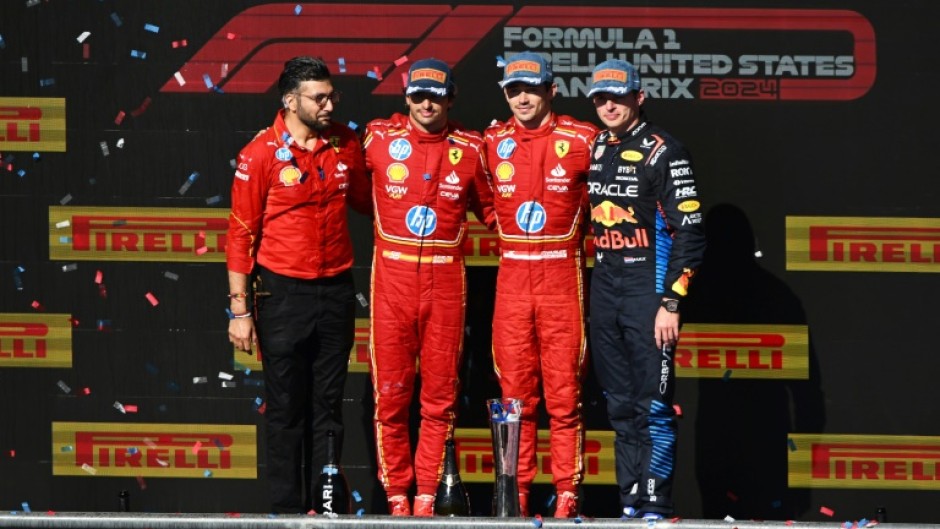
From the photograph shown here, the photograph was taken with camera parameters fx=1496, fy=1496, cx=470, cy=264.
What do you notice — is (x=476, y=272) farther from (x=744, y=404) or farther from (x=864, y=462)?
(x=864, y=462)

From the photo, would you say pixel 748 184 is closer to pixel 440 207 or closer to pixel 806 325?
pixel 806 325

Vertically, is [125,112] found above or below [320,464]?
above

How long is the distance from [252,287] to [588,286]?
1474 millimetres

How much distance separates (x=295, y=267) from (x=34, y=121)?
1.48 meters

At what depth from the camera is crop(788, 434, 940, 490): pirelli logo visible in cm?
615

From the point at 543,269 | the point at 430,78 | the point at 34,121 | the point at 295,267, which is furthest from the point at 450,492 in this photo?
the point at 34,121

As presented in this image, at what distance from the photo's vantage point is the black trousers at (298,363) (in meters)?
5.58

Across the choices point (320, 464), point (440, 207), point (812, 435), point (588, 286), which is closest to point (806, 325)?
point (812, 435)

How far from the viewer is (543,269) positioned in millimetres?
5684

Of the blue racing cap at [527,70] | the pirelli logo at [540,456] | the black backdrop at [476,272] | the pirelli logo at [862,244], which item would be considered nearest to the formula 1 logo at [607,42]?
the black backdrop at [476,272]

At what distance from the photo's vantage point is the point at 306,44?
6.20 metres

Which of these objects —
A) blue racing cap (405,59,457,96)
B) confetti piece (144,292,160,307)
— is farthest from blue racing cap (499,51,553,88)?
confetti piece (144,292,160,307)

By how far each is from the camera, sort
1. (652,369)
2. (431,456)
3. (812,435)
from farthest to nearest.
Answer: (812,435) → (431,456) → (652,369)

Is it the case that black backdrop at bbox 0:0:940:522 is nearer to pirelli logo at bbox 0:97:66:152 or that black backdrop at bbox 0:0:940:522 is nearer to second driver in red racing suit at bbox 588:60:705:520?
pirelli logo at bbox 0:97:66:152
